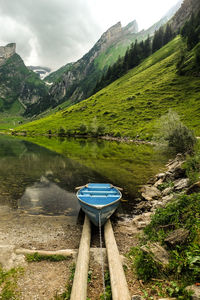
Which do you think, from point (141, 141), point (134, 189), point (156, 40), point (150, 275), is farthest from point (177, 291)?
point (156, 40)

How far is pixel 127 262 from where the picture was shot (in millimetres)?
8156

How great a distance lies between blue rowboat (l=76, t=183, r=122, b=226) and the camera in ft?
36.2

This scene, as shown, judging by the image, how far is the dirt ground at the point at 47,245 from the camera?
22.2 ft

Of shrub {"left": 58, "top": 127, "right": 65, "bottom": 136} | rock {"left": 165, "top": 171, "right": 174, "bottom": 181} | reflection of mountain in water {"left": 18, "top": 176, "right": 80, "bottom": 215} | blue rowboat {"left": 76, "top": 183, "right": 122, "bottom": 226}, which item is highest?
shrub {"left": 58, "top": 127, "right": 65, "bottom": 136}

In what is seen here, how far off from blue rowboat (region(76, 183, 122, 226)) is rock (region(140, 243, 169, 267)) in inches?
159

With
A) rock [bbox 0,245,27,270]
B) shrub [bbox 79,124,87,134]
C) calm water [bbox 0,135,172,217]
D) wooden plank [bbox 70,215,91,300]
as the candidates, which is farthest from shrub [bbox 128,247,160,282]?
shrub [bbox 79,124,87,134]

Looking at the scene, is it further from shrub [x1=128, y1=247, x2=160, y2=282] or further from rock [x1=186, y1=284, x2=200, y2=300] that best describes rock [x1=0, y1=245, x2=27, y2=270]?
rock [x1=186, y1=284, x2=200, y2=300]

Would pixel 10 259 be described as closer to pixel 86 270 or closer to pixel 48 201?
pixel 86 270

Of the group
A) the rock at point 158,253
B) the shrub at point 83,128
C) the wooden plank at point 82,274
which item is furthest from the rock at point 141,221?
the shrub at point 83,128

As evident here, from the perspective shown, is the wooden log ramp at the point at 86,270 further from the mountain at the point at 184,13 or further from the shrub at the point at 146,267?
the mountain at the point at 184,13

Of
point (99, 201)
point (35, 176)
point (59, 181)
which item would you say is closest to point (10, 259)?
point (99, 201)

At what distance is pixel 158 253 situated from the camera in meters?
7.08

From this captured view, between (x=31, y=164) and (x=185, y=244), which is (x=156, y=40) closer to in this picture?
(x=31, y=164)

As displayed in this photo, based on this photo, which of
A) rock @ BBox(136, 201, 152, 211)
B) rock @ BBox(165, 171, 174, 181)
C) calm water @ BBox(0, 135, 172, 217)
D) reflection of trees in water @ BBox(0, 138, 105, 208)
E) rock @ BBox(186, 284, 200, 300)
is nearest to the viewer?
rock @ BBox(186, 284, 200, 300)
